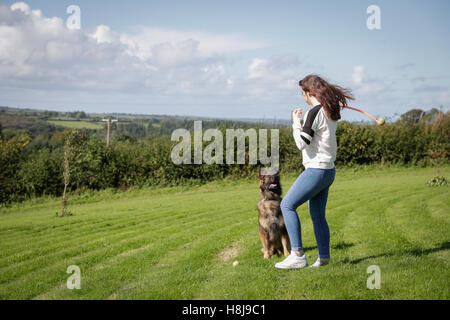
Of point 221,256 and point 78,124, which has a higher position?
point 78,124

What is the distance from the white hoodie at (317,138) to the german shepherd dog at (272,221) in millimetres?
1323

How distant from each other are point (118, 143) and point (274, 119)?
1157 cm

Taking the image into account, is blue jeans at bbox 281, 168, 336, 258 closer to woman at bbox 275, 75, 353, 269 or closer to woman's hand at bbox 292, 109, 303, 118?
woman at bbox 275, 75, 353, 269

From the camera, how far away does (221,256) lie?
5672 millimetres

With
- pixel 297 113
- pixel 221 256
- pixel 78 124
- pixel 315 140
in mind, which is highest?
pixel 78 124

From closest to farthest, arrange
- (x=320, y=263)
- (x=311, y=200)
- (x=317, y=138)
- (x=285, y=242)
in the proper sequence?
1. (x=317, y=138)
2. (x=311, y=200)
3. (x=320, y=263)
4. (x=285, y=242)

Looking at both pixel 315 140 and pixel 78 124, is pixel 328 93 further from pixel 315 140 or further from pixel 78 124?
pixel 78 124

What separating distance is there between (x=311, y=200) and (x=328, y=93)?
133cm

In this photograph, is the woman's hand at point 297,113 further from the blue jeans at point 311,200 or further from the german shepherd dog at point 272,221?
the german shepherd dog at point 272,221

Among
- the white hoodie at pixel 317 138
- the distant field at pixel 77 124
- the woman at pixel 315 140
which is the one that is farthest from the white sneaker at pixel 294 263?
the distant field at pixel 77 124

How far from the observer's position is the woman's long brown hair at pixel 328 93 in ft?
13.1

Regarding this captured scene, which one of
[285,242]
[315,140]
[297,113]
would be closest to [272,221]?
[285,242]

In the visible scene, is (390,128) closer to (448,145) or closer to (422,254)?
(448,145)
